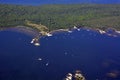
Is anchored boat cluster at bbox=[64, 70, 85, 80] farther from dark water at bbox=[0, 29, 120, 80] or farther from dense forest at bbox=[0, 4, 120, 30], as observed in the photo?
dense forest at bbox=[0, 4, 120, 30]

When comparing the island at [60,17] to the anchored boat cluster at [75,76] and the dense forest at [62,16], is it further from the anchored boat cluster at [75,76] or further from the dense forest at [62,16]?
the anchored boat cluster at [75,76]

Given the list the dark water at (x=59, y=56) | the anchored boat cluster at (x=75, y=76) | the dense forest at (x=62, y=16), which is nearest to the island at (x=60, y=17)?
the dense forest at (x=62, y=16)

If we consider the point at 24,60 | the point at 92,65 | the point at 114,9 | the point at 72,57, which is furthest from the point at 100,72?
the point at 114,9

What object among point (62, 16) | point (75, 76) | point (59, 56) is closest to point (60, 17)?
point (62, 16)

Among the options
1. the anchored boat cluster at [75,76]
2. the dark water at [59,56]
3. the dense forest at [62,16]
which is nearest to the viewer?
the anchored boat cluster at [75,76]

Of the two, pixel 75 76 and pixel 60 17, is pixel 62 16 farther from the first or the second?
pixel 75 76

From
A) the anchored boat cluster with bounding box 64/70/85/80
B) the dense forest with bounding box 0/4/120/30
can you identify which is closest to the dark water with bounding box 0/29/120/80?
the anchored boat cluster with bounding box 64/70/85/80
